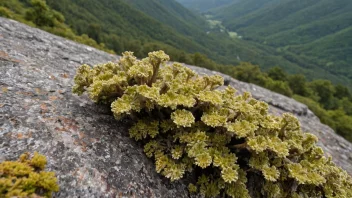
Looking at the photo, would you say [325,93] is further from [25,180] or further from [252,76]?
[25,180]

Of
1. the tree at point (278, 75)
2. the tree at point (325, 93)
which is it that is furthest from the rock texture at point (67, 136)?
the tree at point (325, 93)

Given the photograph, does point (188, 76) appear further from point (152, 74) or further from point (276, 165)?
point (276, 165)

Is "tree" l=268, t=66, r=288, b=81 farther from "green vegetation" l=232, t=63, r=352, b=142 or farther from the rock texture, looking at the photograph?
the rock texture

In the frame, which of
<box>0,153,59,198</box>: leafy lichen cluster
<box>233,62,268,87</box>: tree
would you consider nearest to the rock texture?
<box>0,153,59,198</box>: leafy lichen cluster

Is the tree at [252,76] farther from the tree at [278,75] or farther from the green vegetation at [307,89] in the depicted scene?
the tree at [278,75]

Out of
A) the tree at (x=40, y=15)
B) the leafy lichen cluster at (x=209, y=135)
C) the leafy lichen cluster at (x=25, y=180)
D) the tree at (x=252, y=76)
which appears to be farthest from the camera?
the tree at (x=252, y=76)

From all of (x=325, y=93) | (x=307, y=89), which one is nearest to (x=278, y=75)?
(x=307, y=89)
